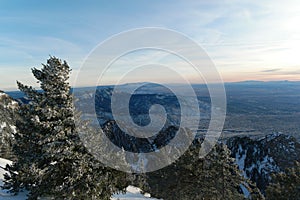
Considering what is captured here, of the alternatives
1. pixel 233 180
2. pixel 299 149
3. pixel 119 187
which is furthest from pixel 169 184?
pixel 299 149

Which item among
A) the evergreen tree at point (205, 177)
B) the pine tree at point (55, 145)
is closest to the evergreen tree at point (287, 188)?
the evergreen tree at point (205, 177)

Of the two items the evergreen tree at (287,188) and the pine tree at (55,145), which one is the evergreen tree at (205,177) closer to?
the evergreen tree at (287,188)

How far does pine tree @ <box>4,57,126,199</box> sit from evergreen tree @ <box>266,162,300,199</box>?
49.1 ft

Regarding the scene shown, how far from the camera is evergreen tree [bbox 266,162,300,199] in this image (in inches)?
885

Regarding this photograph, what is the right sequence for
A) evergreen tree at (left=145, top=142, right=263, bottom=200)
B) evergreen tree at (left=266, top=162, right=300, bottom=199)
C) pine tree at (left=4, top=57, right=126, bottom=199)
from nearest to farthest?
pine tree at (left=4, top=57, right=126, bottom=199)
evergreen tree at (left=266, top=162, right=300, bottom=199)
evergreen tree at (left=145, top=142, right=263, bottom=200)

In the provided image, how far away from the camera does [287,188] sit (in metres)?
23.2

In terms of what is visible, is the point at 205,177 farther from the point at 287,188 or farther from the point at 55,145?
the point at 55,145

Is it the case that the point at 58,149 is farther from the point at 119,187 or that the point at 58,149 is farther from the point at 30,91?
the point at 119,187

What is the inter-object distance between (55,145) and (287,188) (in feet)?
65.1

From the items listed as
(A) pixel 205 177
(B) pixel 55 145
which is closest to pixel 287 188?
(A) pixel 205 177

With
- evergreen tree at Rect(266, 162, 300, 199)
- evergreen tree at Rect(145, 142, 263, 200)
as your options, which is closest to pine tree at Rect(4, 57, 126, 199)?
evergreen tree at Rect(145, 142, 263, 200)

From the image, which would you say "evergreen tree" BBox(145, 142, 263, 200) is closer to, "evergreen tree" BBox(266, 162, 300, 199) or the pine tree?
"evergreen tree" BBox(266, 162, 300, 199)

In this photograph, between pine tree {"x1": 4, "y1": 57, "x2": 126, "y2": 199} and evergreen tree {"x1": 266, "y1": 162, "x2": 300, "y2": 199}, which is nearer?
pine tree {"x1": 4, "y1": 57, "x2": 126, "y2": 199}

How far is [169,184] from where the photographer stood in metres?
30.1
